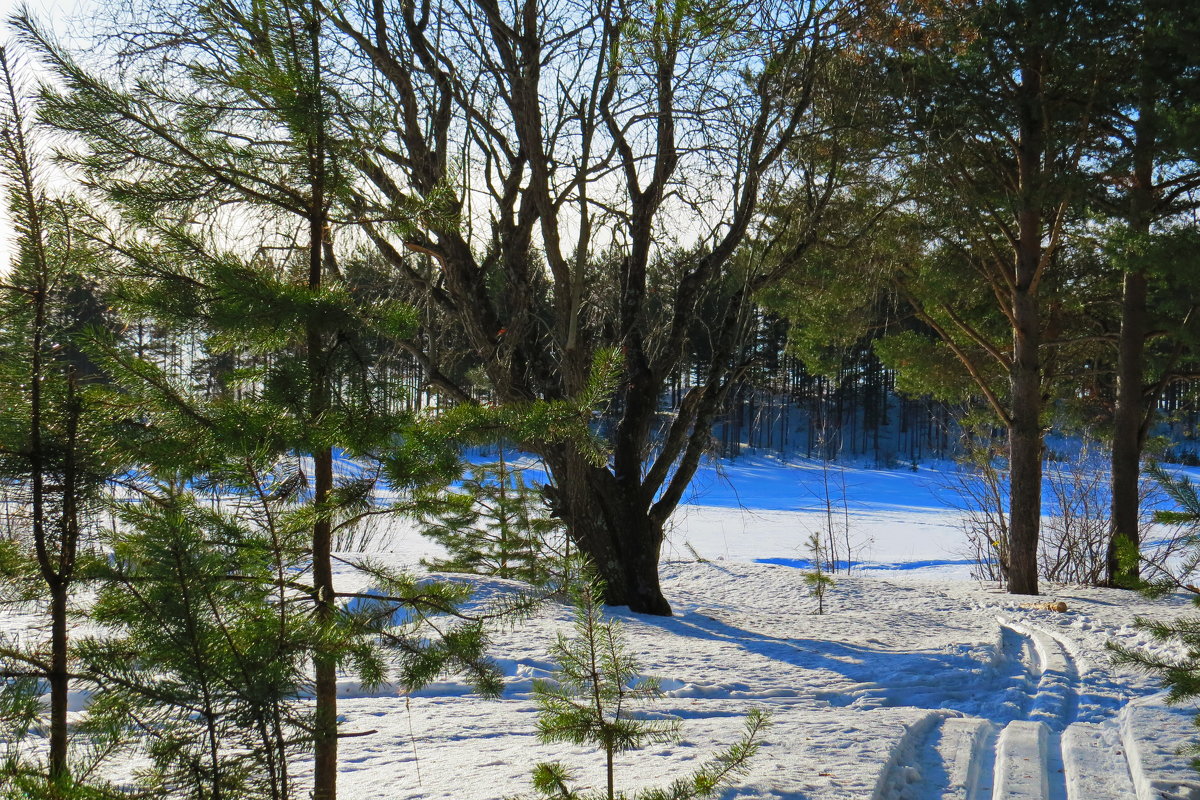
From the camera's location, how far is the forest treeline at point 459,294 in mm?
2160

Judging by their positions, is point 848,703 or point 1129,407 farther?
point 1129,407

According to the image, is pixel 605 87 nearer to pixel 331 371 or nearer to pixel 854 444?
pixel 331 371

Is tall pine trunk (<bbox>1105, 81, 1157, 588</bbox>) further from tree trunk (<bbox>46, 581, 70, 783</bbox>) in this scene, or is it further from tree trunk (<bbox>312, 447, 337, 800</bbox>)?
tree trunk (<bbox>46, 581, 70, 783</bbox>)

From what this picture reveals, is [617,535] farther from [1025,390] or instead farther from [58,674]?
[58,674]

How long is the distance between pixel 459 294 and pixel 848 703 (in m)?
4.63

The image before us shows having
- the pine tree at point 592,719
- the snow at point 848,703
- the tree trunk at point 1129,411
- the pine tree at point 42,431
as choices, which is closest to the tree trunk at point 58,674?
the pine tree at point 42,431

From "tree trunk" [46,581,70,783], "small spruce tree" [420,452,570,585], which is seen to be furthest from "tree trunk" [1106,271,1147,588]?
"tree trunk" [46,581,70,783]

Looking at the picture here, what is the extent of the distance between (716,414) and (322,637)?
6887mm

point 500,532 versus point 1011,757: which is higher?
point 500,532

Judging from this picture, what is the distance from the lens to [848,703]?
5707mm

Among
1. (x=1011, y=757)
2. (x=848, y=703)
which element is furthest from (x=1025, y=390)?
(x=1011, y=757)

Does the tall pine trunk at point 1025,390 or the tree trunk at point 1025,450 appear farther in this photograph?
the tree trunk at point 1025,450

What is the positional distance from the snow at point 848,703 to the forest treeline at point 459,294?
2.46 feet

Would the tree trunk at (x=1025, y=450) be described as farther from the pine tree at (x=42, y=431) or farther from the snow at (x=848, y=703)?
the pine tree at (x=42, y=431)
